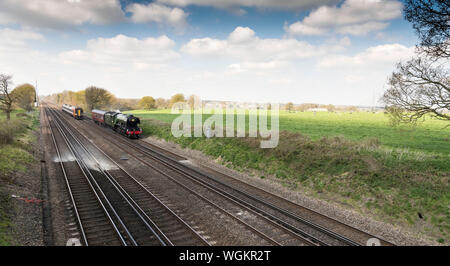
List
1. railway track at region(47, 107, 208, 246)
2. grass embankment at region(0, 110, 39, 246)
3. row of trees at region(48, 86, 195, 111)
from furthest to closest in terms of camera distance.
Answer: row of trees at region(48, 86, 195, 111) < railway track at region(47, 107, 208, 246) < grass embankment at region(0, 110, 39, 246)

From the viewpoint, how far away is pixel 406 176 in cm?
1289

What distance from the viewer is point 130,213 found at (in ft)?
35.9

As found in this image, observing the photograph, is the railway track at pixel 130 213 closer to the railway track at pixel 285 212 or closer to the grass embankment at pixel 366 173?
the railway track at pixel 285 212

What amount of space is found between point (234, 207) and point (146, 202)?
183 inches

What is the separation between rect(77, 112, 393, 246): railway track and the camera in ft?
30.0

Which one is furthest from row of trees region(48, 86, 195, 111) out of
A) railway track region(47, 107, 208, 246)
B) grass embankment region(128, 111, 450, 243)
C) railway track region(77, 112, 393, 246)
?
railway track region(77, 112, 393, 246)

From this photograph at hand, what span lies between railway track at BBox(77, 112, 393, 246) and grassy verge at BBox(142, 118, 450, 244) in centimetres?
236

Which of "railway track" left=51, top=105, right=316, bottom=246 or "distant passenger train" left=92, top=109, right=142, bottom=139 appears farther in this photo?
"distant passenger train" left=92, top=109, right=142, bottom=139

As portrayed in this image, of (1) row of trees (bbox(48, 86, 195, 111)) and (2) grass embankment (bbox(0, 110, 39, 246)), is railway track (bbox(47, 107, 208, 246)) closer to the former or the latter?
(2) grass embankment (bbox(0, 110, 39, 246))

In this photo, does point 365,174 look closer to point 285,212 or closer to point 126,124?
point 285,212

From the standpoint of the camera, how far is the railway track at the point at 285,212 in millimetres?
9148

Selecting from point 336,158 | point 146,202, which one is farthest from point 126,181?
point 336,158
